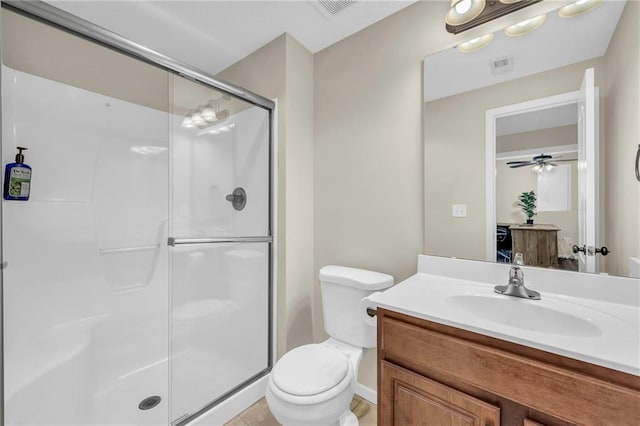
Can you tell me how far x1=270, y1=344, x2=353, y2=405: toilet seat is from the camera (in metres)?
1.14

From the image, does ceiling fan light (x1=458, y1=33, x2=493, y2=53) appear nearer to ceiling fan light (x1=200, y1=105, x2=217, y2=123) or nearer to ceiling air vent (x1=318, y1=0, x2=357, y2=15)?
ceiling air vent (x1=318, y1=0, x2=357, y2=15)

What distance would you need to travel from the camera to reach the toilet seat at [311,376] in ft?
3.74

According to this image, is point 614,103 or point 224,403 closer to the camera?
point 614,103

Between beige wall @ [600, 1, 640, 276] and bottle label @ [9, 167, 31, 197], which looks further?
bottle label @ [9, 167, 31, 197]

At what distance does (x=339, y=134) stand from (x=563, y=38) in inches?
45.6

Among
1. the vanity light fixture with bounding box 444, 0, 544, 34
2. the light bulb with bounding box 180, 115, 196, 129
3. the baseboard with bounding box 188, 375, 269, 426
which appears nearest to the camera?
the vanity light fixture with bounding box 444, 0, 544, 34

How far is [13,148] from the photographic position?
4.62ft

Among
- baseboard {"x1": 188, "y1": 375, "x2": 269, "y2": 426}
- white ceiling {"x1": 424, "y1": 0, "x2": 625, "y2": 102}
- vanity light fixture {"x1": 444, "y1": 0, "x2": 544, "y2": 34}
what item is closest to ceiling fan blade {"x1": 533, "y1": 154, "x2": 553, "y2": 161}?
white ceiling {"x1": 424, "y1": 0, "x2": 625, "y2": 102}

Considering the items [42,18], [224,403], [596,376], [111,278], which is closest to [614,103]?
[596,376]

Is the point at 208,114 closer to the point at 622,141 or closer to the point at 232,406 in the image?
the point at 232,406

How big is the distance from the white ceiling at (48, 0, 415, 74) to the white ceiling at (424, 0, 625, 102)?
48 centimetres

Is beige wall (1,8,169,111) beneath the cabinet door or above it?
above

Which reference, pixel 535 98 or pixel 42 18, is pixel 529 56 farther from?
pixel 42 18

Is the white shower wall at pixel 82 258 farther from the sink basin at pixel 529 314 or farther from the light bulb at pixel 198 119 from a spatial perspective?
the sink basin at pixel 529 314
